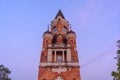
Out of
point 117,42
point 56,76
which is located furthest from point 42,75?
point 117,42

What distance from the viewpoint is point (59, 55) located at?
42625mm

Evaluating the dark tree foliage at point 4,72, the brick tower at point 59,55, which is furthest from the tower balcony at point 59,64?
the dark tree foliage at point 4,72

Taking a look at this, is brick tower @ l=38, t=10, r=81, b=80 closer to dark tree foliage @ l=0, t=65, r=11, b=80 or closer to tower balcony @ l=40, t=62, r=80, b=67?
tower balcony @ l=40, t=62, r=80, b=67

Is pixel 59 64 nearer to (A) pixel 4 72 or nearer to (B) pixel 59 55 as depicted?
(B) pixel 59 55

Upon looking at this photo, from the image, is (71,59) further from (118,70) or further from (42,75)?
(118,70)

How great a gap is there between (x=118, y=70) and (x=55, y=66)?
18.1 metres

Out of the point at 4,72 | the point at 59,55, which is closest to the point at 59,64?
the point at 59,55

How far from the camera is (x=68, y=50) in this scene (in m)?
42.0

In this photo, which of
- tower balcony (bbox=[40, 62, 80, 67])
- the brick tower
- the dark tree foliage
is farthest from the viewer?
tower balcony (bbox=[40, 62, 80, 67])

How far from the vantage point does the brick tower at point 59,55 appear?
3956 cm

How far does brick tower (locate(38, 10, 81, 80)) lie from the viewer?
39562 millimetres

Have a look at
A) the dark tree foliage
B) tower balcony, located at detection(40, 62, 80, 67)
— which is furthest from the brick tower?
the dark tree foliage

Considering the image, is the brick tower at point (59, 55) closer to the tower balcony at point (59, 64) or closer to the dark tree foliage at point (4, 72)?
the tower balcony at point (59, 64)

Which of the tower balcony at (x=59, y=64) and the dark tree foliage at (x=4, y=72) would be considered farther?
the tower balcony at (x=59, y=64)
